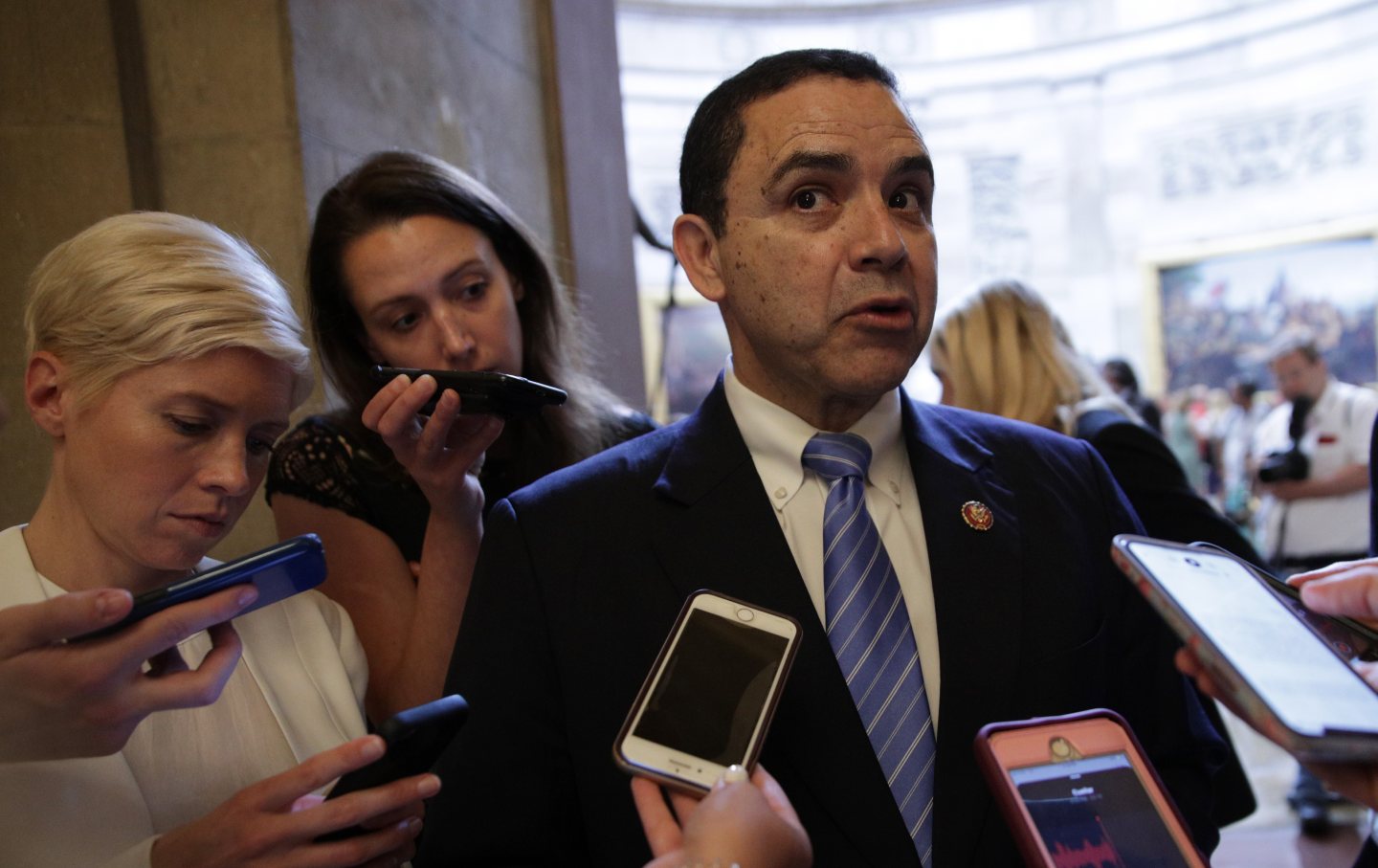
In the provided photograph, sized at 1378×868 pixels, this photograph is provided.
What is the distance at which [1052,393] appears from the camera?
398 centimetres

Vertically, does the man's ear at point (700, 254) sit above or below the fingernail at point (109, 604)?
above

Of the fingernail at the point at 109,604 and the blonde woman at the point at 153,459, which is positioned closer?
the fingernail at the point at 109,604

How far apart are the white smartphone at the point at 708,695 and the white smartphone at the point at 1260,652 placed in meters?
0.45

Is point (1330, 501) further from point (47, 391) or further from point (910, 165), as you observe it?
point (47, 391)

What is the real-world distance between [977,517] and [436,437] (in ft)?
3.07

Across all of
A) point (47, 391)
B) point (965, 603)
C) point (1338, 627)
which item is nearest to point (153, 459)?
point (47, 391)

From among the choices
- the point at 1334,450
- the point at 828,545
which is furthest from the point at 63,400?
the point at 1334,450

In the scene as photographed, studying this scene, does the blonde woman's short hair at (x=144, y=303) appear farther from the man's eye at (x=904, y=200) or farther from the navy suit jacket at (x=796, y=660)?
the man's eye at (x=904, y=200)

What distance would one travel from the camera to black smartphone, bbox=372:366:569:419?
195 centimetres

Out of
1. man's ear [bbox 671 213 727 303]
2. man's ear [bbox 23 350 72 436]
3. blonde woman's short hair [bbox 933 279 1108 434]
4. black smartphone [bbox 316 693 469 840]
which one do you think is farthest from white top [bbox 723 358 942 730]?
blonde woman's short hair [bbox 933 279 1108 434]

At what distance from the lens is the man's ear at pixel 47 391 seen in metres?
1.66

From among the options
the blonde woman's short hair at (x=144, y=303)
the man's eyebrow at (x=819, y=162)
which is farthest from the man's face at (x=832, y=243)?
the blonde woman's short hair at (x=144, y=303)

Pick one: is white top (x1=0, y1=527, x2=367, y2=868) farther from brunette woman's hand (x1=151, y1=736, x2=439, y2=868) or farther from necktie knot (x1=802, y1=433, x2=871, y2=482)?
necktie knot (x1=802, y1=433, x2=871, y2=482)

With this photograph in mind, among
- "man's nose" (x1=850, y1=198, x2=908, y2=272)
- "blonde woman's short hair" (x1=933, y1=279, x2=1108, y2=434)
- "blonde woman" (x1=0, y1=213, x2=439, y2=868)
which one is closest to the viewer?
"blonde woman" (x1=0, y1=213, x2=439, y2=868)
